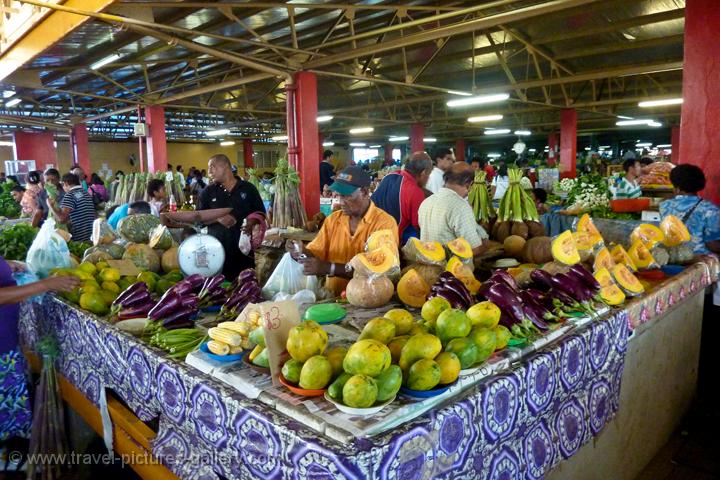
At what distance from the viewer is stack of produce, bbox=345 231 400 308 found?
221cm

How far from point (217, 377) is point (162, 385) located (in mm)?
367

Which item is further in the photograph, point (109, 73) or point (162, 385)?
point (109, 73)

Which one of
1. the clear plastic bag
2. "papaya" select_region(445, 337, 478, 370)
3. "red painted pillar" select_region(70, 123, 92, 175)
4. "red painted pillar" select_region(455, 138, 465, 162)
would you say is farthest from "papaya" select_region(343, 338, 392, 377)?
"red painted pillar" select_region(455, 138, 465, 162)

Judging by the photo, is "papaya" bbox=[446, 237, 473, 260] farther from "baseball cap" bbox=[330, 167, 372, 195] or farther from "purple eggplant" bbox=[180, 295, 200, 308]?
"purple eggplant" bbox=[180, 295, 200, 308]

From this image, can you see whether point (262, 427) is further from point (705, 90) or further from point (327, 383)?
point (705, 90)

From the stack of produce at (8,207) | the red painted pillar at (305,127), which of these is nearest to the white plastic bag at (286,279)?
the red painted pillar at (305,127)

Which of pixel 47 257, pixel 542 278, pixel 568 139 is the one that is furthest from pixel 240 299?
pixel 568 139

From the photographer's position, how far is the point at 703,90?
15.8 feet

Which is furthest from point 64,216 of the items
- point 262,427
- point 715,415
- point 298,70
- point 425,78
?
point 425,78

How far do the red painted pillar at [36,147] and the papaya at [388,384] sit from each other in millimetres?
21150

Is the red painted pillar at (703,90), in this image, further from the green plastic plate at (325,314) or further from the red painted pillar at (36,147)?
the red painted pillar at (36,147)

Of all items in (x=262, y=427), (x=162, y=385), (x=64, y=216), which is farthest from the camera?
(x=64, y=216)

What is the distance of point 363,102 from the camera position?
52.5ft

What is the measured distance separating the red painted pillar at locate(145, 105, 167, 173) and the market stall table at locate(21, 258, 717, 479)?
1102 centimetres
